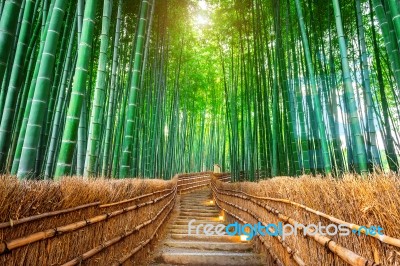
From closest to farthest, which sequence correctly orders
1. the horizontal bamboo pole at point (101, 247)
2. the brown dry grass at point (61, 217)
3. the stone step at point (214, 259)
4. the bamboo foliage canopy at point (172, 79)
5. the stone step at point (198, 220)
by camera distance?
the brown dry grass at point (61, 217) < the horizontal bamboo pole at point (101, 247) < the bamboo foliage canopy at point (172, 79) < the stone step at point (214, 259) < the stone step at point (198, 220)

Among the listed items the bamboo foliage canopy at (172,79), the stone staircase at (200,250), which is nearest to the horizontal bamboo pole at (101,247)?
the stone staircase at (200,250)

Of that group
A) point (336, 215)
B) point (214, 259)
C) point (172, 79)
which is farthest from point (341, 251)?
point (172, 79)

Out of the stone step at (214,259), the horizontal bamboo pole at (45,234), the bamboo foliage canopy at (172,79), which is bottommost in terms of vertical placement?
the stone step at (214,259)

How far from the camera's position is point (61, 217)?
1624 mm

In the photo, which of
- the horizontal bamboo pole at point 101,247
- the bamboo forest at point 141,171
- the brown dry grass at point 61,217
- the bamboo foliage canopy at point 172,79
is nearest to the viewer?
the brown dry grass at point 61,217

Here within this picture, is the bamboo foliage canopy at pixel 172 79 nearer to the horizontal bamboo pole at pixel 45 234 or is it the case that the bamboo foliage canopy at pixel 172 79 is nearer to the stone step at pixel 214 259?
the horizontal bamboo pole at pixel 45 234

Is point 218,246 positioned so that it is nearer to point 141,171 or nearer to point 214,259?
point 214,259

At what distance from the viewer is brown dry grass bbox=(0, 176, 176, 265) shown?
1245 mm

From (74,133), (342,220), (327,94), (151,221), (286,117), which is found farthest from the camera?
(327,94)

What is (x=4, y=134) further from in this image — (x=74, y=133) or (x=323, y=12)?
(x=323, y=12)

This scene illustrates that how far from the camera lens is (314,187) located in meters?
1.97

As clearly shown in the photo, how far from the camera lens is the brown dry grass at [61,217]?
4.09ft

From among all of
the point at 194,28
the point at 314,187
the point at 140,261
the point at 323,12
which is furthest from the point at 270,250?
the point at 194,28

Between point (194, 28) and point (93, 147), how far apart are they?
6900 mm
